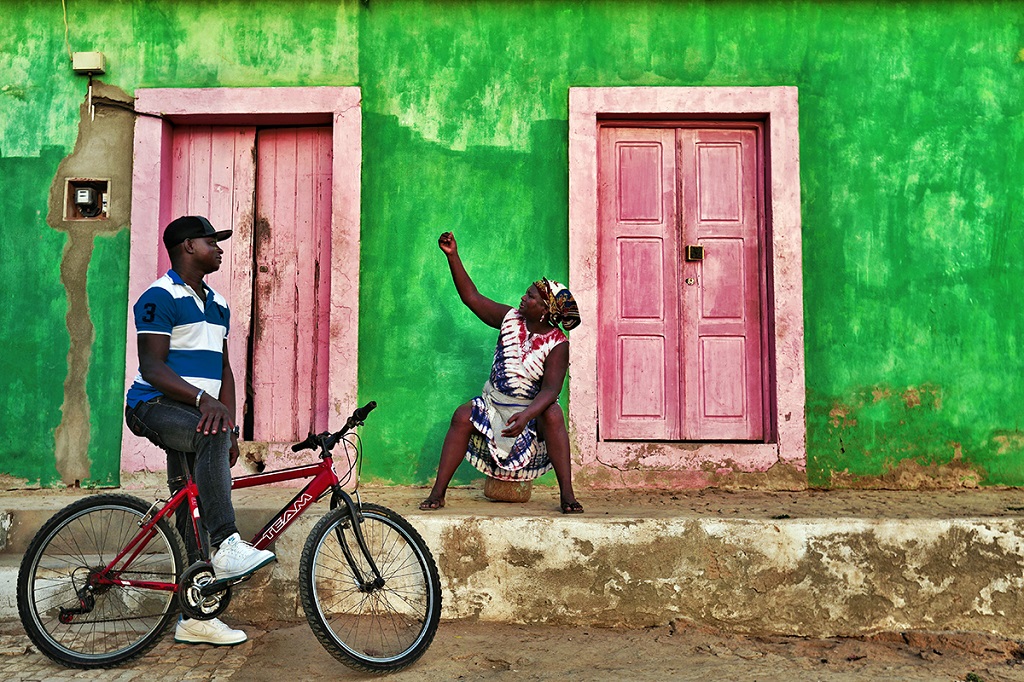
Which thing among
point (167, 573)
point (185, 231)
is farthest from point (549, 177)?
point (167, 573)

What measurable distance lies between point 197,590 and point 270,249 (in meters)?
3.08

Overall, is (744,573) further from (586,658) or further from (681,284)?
(681,284)

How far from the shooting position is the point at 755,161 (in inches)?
234

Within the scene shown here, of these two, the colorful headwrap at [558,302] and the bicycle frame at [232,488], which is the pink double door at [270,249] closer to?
the colorful headwrap at [558,302]

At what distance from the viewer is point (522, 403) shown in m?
4.80

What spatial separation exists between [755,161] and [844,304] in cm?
112

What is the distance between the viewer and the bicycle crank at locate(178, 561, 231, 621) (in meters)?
3.46

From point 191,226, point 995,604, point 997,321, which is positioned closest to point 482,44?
point 191,226

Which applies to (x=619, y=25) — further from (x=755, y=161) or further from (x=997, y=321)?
(x=997, y=321)

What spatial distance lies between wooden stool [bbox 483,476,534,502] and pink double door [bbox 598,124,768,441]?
3.32ft

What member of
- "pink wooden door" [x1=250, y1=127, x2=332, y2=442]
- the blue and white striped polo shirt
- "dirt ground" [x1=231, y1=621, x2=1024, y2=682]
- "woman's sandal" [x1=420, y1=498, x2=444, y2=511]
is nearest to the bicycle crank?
"dirt ground" [x1=231, y1=621, x2=1024, y2=682]

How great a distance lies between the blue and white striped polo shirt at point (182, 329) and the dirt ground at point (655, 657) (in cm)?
122

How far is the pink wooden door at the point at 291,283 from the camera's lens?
5.97m

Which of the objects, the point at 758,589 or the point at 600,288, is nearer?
the point at 758,589
